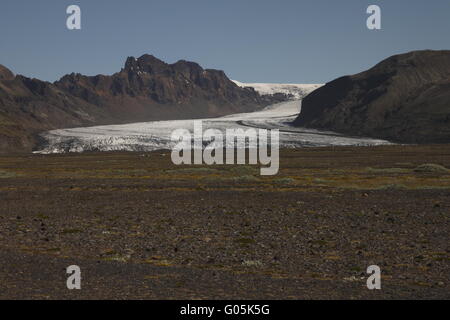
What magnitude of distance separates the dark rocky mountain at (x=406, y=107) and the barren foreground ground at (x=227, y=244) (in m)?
112

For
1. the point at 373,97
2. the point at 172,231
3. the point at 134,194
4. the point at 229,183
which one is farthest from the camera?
the point at 373,97

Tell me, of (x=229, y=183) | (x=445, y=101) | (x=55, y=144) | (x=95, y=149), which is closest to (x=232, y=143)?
(x=95, y=149)

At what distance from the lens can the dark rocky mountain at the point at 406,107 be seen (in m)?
145

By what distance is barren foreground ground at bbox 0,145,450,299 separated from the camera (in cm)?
1412

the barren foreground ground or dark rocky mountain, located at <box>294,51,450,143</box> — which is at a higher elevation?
dark rocky mountain, located at <box>294,51,450,143</box>

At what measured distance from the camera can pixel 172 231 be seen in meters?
22.3

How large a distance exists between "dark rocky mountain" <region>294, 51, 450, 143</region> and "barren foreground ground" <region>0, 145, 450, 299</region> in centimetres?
11212

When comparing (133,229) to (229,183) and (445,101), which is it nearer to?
(229,183)

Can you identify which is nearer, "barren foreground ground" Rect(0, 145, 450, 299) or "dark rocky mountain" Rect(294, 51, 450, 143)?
"barren foreground ground" Rect(0, 145, 450, 299)

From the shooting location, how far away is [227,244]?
19734 millimetres

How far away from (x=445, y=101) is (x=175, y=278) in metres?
151

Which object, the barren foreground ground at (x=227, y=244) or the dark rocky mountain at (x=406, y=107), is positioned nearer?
the barren foreground ground at (x=227, y=244)

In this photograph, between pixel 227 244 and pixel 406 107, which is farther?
pixel 406 107

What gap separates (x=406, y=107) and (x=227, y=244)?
508 ft
